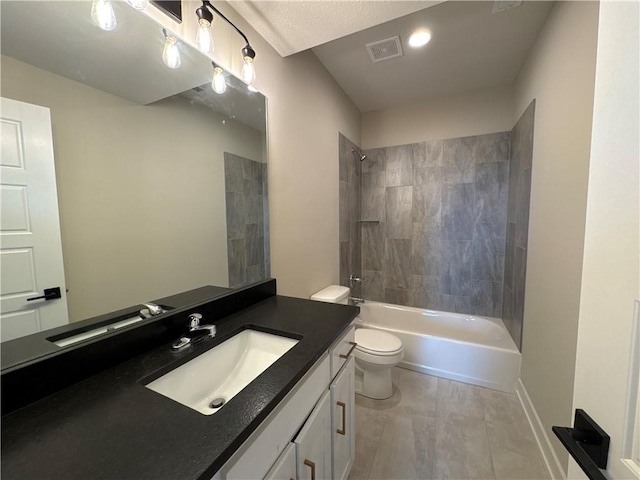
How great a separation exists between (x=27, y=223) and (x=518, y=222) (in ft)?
9.45

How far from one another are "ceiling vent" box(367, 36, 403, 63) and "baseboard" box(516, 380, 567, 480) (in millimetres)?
2754

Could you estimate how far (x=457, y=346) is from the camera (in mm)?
2154

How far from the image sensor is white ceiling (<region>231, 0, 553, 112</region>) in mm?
1286

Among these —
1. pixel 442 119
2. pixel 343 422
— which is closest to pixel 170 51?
pixel 343 422

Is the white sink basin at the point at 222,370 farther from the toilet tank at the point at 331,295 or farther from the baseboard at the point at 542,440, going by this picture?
the baseboard at the point at 542,440

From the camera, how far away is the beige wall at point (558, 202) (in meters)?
1.19

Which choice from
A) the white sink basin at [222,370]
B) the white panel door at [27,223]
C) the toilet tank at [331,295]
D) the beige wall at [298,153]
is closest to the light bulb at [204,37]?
the beige wall at [298,153]

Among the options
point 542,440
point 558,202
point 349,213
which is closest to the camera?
point 558,202

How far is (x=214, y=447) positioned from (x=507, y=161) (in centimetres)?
315

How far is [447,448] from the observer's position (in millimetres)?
1523

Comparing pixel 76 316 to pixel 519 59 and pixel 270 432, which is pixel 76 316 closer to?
pixel 270 432

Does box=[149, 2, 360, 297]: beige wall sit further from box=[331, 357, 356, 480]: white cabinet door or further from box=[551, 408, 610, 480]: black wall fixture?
box=[551, 408, 610, 480]: black wall fixture

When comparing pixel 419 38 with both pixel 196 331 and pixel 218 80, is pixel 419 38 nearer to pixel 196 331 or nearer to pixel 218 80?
pixel 218 80

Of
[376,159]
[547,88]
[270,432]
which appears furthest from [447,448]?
[376,159]
